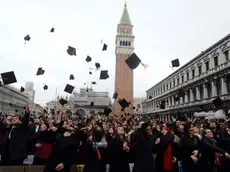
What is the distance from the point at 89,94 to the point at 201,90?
69609 mm

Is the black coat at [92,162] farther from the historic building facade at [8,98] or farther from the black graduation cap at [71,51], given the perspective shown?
the historic building facade at [8,98]

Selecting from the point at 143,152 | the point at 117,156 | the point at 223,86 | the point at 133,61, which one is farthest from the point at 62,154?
the point at 223,86

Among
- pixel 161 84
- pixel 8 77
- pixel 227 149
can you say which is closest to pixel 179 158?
pixel 227 149

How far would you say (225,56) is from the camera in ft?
100

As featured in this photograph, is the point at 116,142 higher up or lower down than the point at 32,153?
higher up

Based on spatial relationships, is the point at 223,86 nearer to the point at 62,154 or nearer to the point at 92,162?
the point at 92,162

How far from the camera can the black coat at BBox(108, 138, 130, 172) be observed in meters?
5.29

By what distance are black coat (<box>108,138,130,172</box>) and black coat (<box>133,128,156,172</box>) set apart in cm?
39

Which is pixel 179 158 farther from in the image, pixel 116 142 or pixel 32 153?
pixel 32 153

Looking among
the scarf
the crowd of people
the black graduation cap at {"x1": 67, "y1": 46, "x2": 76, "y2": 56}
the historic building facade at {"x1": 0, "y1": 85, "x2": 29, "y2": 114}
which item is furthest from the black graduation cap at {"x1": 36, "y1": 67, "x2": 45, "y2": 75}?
the historic building facade at {"x1": 0, "y1": 85, "x2": 29, "y2": 114}

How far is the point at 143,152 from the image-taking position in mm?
5070

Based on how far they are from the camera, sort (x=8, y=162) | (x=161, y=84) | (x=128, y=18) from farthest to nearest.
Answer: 1. (x=128, y=18)
2. (x=161, y=84)
3. (x=8, y=162)

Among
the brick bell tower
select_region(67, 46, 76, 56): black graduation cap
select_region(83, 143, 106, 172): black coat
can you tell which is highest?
the brick bell tower

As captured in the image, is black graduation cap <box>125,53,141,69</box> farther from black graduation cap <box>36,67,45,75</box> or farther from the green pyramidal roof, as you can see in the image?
the green pyramidal roof
